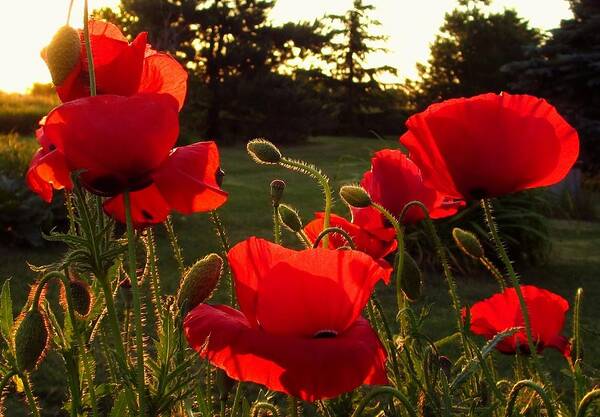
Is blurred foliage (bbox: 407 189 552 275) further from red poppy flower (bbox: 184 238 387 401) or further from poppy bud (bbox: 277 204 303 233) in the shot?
red poppy flower (bbox: 184 238 387 401)

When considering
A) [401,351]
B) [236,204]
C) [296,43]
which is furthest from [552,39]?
[401,351]

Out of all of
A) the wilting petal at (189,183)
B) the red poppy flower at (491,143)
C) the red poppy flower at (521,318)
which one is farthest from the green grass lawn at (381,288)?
the wilting petal at (189,183)

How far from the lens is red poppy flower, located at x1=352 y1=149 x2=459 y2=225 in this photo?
3.03ft

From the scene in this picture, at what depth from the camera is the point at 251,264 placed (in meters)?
0.60

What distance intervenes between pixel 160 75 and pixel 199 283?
0.19 m

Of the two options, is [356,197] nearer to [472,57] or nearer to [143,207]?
[143,207]

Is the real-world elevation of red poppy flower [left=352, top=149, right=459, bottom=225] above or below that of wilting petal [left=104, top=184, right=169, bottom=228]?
below

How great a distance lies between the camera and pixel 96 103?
1.88ft

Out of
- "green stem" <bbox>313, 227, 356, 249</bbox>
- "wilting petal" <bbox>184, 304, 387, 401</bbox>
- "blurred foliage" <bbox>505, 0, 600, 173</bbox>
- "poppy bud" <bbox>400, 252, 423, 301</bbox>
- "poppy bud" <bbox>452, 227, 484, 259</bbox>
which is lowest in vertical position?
"blurred foliage" <bbox>505, 0, 600, 173</bbox>

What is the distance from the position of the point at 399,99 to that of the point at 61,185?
25.0 meters

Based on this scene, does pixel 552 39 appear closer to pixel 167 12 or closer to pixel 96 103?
pixel 167 12

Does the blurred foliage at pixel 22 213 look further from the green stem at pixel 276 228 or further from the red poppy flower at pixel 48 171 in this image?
the red poppy flower at pixel 48 171

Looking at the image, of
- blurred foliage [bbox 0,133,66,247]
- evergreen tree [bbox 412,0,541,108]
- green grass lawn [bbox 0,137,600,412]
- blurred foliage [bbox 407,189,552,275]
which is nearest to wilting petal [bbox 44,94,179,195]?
green grass lawn [bbox 0,137,600,412]

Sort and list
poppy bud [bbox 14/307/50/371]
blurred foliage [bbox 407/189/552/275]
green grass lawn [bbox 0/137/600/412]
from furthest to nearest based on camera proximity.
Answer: blurred foliage [bbox 407/189/552/275] → green grass lawn [bbox 0/137/600/412] → poppy bud [bbox 14/307/50/371]
